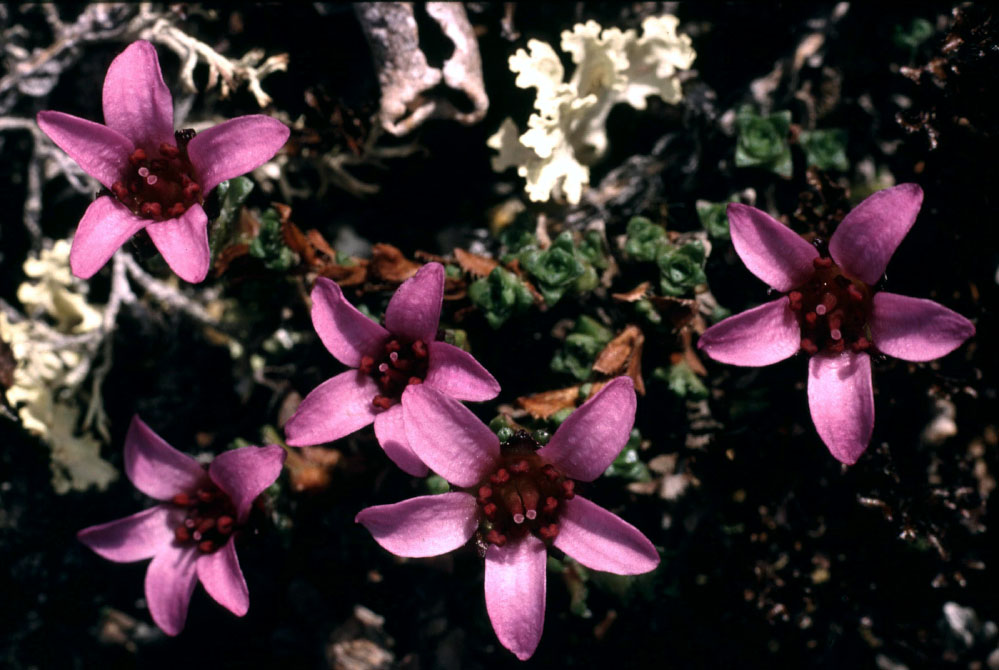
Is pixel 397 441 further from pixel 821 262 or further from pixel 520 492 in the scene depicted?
pixel 821 262

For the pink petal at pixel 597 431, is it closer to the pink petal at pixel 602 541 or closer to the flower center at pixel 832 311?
the pink petal at pixel 602 541

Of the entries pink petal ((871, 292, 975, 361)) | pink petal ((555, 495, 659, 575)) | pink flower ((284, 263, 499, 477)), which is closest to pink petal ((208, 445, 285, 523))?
pink flower ((284, 263, 499, 477))

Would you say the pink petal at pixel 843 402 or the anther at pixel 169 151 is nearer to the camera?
the pink petal at pixel 843 402

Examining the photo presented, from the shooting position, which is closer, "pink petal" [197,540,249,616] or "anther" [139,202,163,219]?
"pink petal" [197,540,249,616]

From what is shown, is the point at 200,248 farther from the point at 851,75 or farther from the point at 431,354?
the point at 851,75

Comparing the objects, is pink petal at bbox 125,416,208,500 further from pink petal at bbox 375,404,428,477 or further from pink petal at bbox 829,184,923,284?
pink petal at bbox 829,184,923,284

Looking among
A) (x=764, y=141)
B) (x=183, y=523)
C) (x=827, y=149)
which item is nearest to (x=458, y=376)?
(x=183, y=523)

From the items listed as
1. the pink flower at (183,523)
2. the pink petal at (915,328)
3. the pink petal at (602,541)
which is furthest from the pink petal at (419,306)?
the pink petal at (915,328)

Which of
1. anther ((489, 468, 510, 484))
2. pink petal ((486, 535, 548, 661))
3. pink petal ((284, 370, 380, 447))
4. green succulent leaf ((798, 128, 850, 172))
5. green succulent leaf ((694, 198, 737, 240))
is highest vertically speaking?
green succulent leaf ((798, 128, 850, 172))
